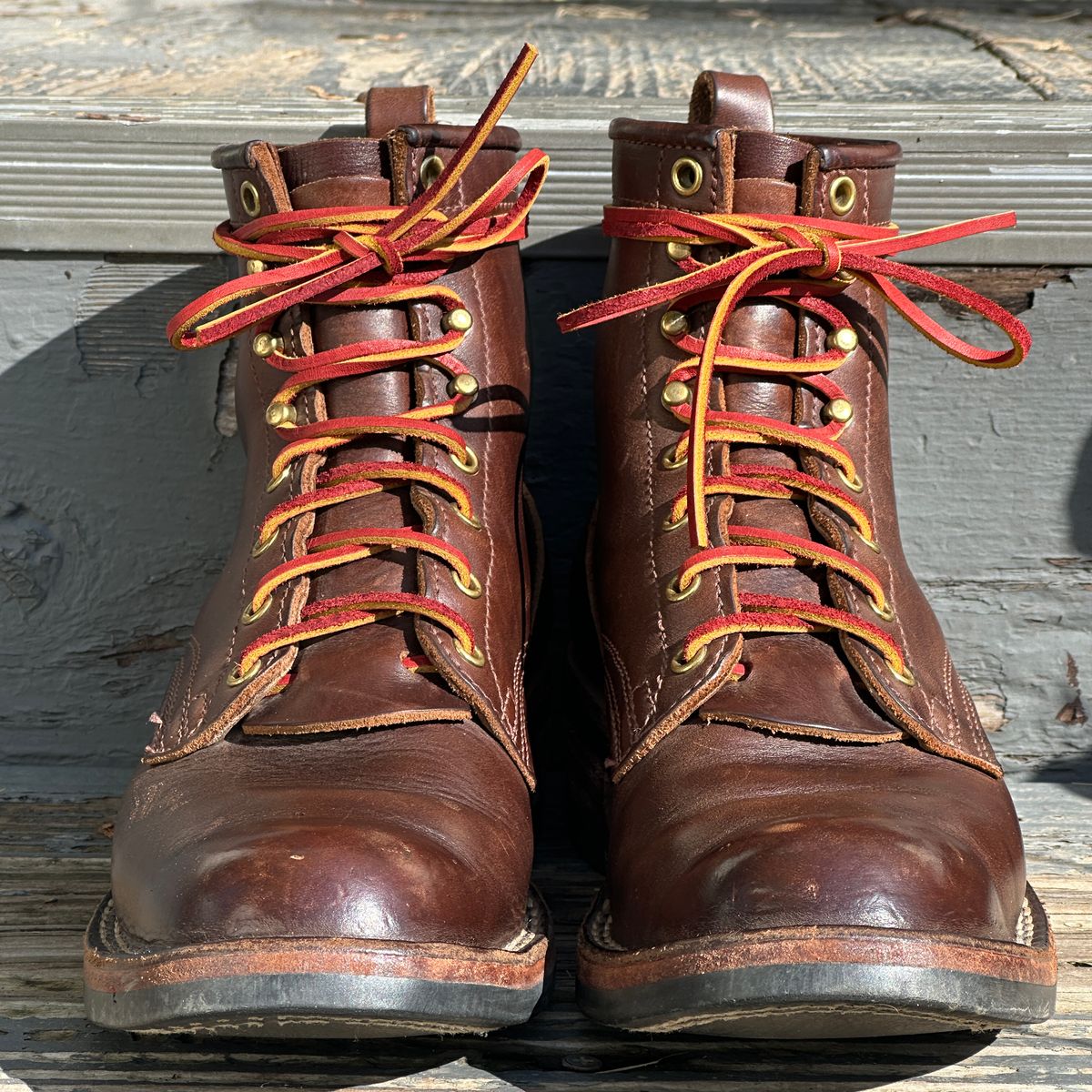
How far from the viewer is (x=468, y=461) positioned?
3.99 ft

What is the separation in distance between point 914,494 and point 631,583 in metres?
0.49

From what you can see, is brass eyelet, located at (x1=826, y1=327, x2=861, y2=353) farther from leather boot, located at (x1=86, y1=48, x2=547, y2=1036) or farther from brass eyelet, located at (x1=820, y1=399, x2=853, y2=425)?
leather boot, located at (x1=86, y1=48, x2=547, y2=1036)

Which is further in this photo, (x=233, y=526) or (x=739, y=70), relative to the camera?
(x=739, y=70)

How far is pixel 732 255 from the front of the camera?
1.15 metres

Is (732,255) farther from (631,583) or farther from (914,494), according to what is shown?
(914,494)

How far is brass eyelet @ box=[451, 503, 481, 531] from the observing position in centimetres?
120

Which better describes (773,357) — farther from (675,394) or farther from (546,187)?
(546,187)

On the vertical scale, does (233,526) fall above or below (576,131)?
below

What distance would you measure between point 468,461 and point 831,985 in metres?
0.58

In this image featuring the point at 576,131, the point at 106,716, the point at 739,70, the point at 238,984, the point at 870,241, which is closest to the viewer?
the point at 238,984

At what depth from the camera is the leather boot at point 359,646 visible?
0.91 m

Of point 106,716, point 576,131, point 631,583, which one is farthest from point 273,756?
point 576,131

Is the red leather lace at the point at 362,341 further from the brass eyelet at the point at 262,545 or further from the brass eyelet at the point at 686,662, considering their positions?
the brass eyelet at the point at 686,662

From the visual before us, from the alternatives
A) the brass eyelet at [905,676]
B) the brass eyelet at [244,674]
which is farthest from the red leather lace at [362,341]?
the brass eyelet at [905,676]
